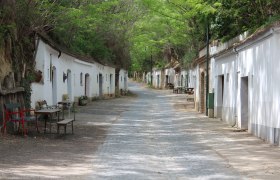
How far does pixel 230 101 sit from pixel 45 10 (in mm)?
8300

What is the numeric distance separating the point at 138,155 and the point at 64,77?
15.5 meters

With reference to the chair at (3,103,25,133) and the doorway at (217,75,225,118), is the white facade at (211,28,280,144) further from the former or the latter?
the chair at (3,103,25,133)

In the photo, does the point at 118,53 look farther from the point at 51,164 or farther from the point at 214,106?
the point at 51,164

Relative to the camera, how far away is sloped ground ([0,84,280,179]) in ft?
26.9

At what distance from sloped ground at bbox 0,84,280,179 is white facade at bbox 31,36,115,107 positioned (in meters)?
5.00

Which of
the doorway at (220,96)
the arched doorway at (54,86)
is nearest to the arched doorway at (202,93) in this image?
the doorway at (220,96)

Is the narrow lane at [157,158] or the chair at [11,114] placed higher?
the chair at [11,114]

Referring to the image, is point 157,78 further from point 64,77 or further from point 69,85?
point 64,77

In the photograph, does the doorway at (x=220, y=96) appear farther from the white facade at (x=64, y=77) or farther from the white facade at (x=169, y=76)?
the white facade at (x=169, y=76)

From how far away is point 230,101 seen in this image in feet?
59.0

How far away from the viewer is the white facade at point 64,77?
776 inches

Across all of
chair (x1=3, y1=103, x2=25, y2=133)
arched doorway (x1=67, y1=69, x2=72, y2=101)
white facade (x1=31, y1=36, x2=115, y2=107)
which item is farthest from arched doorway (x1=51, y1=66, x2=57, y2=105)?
chair (x1=3, y1=103, x2=25, y2=133)

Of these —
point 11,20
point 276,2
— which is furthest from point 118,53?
point 11,20

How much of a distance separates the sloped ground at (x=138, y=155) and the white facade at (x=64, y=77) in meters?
5.00
